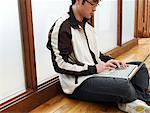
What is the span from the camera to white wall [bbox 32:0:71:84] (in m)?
1.75

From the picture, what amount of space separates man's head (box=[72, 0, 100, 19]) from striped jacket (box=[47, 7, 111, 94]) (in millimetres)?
64

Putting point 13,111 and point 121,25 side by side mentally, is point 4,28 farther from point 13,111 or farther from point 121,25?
point 121,25

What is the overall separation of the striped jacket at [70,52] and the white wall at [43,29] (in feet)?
0.53

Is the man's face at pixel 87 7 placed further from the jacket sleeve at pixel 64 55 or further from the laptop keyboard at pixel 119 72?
the laptop keyboard at pixel 119 72

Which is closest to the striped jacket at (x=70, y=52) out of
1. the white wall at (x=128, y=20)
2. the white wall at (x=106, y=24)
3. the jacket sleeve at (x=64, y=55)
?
the jacket sleeve at (x=64, y=55)

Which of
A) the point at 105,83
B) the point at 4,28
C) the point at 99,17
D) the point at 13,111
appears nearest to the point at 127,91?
the point at 105,83

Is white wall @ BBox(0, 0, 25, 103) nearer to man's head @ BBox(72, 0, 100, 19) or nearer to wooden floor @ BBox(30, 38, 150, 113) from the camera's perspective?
A: wooden floor @ BBox(30, 38, 150, 113)

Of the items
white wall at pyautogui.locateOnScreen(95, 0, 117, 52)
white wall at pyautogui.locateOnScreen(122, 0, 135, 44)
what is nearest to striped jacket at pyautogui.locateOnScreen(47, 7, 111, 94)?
white wall at pyautogui.locateOnScreen(95, 0, 117, 52)

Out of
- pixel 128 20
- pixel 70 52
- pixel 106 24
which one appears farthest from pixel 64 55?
pixel 128 20

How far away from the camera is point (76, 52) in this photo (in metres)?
1.65

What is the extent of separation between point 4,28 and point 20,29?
131 millimetres

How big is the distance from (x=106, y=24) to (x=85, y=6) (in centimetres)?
141

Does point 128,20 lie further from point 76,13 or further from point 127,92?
point 127,92

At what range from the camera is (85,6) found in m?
1.58
